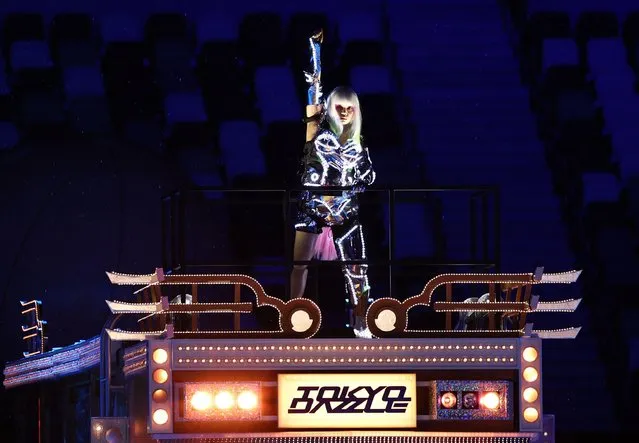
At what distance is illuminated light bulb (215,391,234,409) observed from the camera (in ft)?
24.5

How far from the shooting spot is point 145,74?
13109 mm

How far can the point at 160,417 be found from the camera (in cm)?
739

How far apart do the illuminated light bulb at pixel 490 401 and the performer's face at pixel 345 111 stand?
224 cm

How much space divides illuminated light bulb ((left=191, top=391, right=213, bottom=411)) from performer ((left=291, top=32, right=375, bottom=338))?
1493 mm

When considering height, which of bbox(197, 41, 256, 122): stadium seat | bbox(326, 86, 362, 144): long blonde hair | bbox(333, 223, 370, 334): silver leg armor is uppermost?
bbox(197, 41, 256, 122): stadium seat

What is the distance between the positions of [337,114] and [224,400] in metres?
2.29

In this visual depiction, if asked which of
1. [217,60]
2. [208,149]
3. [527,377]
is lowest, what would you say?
[527,377]

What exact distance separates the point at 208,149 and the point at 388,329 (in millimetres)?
5713

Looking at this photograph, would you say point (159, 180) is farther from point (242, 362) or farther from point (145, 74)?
point (242, 362)

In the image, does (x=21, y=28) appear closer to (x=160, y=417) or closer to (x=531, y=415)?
(x=160, y=417)

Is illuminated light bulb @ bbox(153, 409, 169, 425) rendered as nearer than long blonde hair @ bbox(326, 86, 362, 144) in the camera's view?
Yes

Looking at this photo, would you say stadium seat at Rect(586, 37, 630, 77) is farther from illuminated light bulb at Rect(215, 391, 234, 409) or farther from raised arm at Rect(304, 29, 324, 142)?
illuminated light bulb at Rect(215, 391, 234, 409)

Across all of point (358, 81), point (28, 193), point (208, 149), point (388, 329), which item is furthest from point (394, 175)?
point (388, 329)

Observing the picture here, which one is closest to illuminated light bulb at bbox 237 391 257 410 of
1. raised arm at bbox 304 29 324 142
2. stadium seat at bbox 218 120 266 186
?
raised arm at bbox 304 29 324 142
